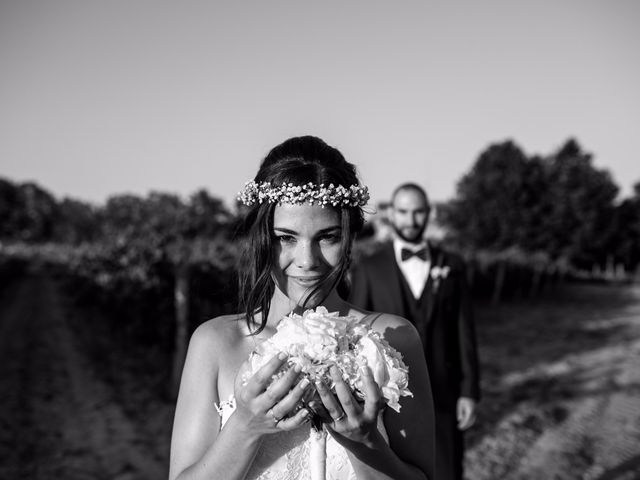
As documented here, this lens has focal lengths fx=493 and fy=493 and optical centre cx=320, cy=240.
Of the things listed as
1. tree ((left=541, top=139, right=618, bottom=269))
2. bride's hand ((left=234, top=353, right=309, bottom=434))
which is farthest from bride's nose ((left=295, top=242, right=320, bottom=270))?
tree ((left=541, top=139, right=618, bottom=269))

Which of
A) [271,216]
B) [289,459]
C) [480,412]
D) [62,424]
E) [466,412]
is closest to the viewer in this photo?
[289,459]

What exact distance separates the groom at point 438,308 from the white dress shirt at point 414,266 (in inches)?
1.1

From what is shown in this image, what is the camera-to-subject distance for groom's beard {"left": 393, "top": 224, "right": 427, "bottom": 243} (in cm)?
495

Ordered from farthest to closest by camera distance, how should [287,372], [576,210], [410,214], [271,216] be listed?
[576,210]
[410,214]
[271,216]
[287,372]

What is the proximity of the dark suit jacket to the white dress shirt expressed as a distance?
0.65 ft

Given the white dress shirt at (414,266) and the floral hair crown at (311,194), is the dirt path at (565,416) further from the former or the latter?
the floral hair crown at (311,194)

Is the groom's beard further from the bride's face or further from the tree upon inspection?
the tree

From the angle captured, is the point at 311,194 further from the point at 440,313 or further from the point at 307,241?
the point at 440,313

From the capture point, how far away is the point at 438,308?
470cm

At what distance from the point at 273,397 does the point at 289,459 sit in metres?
0.63

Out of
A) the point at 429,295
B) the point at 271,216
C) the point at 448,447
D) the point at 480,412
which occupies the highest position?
the point at 271,216

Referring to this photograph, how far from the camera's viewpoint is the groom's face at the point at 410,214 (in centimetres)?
485

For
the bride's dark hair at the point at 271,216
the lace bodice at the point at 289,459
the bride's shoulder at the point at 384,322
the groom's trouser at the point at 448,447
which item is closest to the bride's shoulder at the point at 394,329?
the bride's shoulder at the point at 384,322

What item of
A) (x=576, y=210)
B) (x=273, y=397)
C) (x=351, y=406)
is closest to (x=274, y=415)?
(x=273, y=397)
